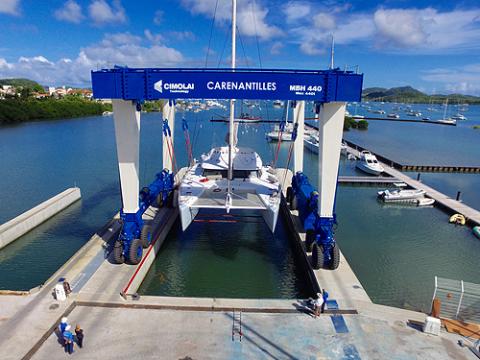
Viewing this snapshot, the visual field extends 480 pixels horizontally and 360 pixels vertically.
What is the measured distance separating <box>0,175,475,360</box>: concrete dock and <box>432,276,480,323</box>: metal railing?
0.98 metres

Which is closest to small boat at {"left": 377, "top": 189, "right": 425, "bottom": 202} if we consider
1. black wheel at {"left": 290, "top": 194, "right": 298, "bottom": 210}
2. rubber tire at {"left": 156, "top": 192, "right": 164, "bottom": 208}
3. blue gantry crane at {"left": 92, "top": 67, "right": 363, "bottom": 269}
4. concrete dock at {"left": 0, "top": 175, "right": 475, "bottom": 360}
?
black wheel at {"left": 290, "top": 194, "right": 298, "bottom": 210}

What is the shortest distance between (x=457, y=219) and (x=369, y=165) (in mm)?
15331

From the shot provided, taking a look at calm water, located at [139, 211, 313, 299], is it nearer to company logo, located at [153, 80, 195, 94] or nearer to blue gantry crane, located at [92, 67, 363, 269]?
blue gantry crane, located at [92, 67, 363, 269]

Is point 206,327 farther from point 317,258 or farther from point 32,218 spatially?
point 32,218

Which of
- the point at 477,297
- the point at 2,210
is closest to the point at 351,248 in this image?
the point at 477,297

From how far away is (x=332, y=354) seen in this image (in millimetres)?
9609

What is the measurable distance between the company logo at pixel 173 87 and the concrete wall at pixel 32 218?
563 inches

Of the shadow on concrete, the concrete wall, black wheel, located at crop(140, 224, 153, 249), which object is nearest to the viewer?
the shadow on concrete

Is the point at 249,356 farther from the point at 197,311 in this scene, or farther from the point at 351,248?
the point at 351,248

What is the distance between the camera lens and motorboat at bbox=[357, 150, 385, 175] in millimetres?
38562

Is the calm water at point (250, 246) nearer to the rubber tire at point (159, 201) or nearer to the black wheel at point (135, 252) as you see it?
the black wheel at point (135, 252)

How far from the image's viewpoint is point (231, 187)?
1794 cm

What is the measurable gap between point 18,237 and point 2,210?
684 cm

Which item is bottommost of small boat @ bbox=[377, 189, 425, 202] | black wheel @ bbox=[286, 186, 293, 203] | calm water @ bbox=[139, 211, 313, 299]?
calm water @ bbox=[139, 211, 313, 299]
